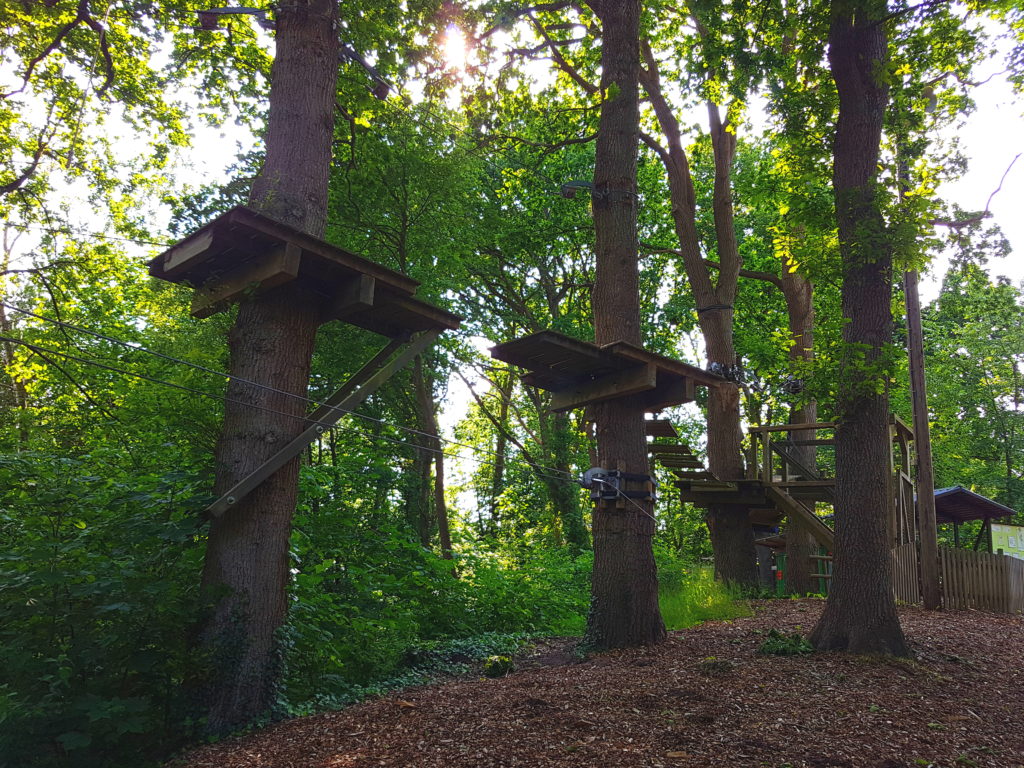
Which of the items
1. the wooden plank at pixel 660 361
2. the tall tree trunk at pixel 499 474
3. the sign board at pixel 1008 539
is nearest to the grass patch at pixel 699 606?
the wooden plank at pixel 660 361

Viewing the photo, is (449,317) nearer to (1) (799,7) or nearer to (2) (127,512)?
(2) (127,512)

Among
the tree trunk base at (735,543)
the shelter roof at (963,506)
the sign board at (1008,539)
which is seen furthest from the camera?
the sign board at (1008,539)

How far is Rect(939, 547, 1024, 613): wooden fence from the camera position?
11.2 metres

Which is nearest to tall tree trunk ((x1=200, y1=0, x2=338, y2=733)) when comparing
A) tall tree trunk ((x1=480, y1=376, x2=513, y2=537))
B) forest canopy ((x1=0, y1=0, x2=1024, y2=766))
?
forest canopy ((x1=0, y1=0, x2=1024, y2=766))

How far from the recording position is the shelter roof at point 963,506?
16172mm

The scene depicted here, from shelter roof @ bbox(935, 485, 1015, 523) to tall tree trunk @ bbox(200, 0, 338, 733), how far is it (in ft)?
52.2

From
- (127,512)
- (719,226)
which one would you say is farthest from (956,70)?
(127,512)

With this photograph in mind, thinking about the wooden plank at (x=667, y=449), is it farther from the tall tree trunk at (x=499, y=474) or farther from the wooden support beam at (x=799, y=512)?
the tall tree trunk at (x=499, y=474)

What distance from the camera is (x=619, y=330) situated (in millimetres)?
7758

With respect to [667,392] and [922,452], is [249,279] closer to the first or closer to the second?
[667,392]

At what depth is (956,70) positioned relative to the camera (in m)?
8.37

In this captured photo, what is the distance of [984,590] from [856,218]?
8.84 m

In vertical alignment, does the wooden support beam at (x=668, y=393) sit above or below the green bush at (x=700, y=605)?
above

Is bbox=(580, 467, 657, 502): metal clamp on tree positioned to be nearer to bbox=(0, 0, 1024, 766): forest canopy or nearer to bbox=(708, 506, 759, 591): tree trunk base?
bbox=(0, 0, 1024, 766): forest canopy
